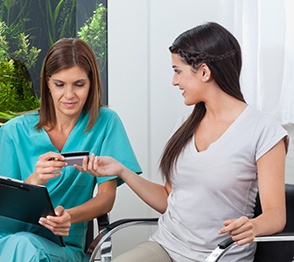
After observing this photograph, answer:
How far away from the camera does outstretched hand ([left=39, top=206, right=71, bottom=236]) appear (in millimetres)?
2379

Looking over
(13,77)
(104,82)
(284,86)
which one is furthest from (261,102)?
(13,77)

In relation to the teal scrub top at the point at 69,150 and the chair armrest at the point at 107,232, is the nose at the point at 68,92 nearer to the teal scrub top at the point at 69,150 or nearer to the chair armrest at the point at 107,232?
the teal scrub top at the point at 69,150

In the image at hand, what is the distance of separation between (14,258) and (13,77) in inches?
59.9

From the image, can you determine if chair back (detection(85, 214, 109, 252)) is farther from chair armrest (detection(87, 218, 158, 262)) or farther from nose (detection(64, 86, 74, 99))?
nose (detection(64, 86, 74, 99))

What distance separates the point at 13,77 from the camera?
12.3ft

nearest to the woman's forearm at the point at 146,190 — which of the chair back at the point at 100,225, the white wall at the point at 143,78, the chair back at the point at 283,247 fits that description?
the chair back at the point at 100,225

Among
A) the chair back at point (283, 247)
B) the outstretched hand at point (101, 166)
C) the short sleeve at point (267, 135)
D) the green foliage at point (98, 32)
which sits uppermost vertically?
the green foliage at point (98, 32)

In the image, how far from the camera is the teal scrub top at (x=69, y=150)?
2.75 m

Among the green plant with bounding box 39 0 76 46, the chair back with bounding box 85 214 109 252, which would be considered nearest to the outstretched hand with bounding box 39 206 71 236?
the chair back with bounding box 85 214 109 252

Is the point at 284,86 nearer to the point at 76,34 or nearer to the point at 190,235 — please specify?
the point at 190,235

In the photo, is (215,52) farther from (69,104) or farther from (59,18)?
(59,18)

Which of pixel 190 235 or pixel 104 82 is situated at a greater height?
pixel 104 82

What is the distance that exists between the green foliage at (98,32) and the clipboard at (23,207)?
1.30m

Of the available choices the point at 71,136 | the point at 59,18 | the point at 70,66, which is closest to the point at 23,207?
the point at 71,136
